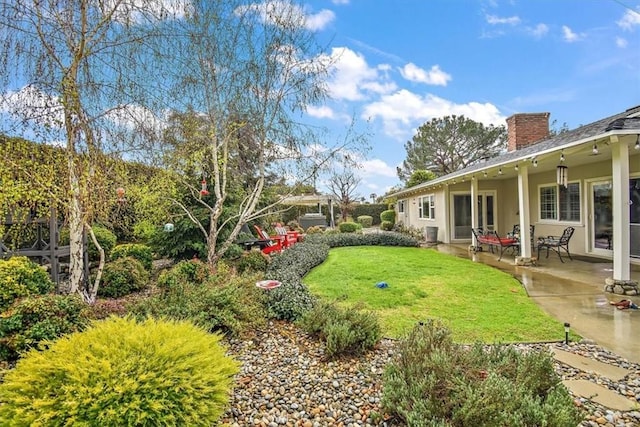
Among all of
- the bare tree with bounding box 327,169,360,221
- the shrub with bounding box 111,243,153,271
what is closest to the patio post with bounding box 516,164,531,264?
the shrub with bounding box 111,243,153,271

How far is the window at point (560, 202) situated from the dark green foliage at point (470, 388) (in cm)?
940

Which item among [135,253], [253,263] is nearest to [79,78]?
[135,253]

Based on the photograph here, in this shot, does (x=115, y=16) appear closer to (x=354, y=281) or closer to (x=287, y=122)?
(x=287, y=122)

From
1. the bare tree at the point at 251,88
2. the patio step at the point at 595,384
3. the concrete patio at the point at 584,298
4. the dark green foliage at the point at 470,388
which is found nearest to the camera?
the dark green foliage at the point at 470,388

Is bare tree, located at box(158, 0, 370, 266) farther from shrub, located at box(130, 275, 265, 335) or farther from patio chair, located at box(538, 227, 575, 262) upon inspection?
patio chair, located at box(538, 227, 575, 262)

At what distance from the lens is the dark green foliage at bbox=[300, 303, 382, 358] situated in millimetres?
3535

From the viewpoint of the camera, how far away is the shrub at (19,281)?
14.0 feet

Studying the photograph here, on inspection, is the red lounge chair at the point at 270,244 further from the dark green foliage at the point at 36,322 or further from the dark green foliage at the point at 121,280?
the dark green foliage at the point at 36,322

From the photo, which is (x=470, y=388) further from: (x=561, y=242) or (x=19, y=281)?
(x=561, y=242)

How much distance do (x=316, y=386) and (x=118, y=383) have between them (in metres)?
1.69

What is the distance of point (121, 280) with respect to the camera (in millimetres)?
6340

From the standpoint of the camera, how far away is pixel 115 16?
14.5 ft

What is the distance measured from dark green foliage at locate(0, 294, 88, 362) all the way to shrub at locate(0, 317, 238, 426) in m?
1.66

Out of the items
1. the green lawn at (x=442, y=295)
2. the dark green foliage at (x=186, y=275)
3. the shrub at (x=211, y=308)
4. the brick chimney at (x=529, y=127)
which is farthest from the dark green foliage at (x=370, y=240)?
the shrub at (x=211, y=308)
